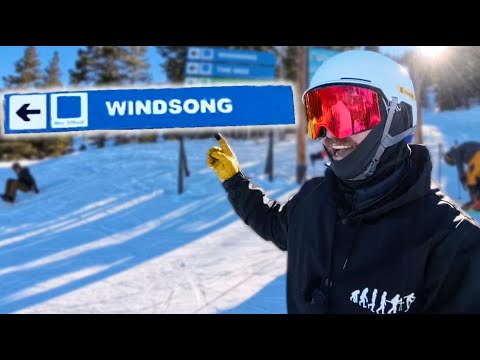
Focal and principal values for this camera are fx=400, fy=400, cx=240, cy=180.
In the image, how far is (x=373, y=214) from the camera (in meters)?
1.50

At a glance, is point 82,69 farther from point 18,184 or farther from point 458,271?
point 458,271

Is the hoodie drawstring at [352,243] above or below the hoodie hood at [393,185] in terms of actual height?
below

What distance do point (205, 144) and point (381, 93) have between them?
57.5ft

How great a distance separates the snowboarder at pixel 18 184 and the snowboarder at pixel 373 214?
9.89 meters

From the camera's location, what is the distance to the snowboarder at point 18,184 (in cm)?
984

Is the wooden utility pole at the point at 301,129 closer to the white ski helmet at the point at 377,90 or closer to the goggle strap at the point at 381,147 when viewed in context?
the white ski helmet at the point at 377,90

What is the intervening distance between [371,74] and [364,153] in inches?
13.7

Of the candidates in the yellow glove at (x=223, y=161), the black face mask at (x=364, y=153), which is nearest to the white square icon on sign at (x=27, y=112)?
the yellow glove at (x=223, y=161)

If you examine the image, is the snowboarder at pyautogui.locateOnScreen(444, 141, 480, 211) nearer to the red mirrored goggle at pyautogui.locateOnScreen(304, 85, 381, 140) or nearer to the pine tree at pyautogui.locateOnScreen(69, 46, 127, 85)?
the red mirrored goggle at pyautogui.locateOnScreen(304, 85, 381, 140)

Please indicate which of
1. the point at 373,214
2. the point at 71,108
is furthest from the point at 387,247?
the point at 71,108

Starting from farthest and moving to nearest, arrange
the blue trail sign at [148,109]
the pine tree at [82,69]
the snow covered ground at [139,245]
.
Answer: the pine tree at [82,69]
the snow covered ground at [139,245]
the blue trail sign at [148,109]

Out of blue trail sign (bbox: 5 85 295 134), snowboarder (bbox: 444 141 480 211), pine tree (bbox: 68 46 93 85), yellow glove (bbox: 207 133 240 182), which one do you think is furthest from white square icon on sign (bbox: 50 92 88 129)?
pine tree (bbox: 68 46 93 85)

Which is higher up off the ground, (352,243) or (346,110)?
(346,110)

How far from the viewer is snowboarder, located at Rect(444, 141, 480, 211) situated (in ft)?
28.7
